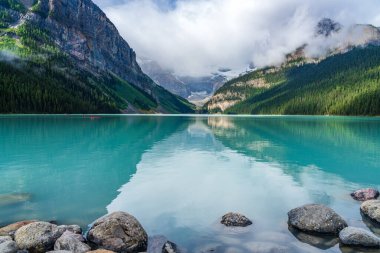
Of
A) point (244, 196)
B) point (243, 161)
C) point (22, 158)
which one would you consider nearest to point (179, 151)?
point (243, 161)

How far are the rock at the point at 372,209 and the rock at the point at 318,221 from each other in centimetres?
284

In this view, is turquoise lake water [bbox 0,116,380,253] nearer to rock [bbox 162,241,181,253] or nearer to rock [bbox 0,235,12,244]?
rock [bbox 162,241,181,253]

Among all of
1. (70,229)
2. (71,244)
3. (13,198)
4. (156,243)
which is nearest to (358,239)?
(156,243)

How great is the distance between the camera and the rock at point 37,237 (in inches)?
606

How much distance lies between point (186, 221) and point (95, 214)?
6.11 metres

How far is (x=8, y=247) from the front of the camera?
14.2 metres

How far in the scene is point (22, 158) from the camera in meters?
44.3

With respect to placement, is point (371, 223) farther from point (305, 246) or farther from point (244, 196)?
point (244, 196)

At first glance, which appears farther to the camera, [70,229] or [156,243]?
[70,229]

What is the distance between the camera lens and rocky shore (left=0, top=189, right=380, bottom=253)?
15.3m

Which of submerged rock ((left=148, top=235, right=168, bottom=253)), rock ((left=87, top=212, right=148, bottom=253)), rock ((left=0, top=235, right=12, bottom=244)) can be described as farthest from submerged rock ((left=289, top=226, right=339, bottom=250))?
rock ((left=0, top=235, right=12, bottom=244))

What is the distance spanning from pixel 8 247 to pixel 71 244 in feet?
8.43

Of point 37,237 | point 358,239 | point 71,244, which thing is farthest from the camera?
point 358,239

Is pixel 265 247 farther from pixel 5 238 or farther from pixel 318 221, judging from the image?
pixel 5 238
